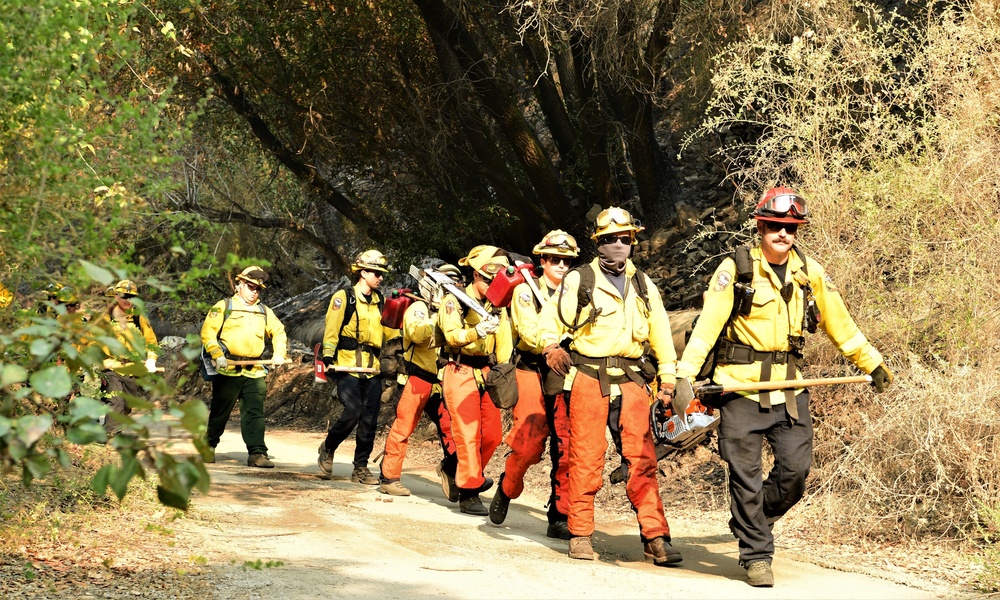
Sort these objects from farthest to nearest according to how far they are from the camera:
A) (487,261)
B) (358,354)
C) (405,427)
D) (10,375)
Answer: (358,354) < (405,427) < (487,261) < (10,375)

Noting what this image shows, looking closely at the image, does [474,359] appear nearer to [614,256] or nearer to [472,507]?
[472,507]

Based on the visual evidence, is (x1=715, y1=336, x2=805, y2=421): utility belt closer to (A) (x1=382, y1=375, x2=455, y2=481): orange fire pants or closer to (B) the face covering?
(B) the face covering

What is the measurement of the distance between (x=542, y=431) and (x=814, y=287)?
2.59 metres

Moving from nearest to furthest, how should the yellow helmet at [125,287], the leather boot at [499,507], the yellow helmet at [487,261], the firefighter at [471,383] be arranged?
the yellow helmet at [125,287] → the leather boot at [499,507] → the firefighter at [471,383] → the yellow helmet at [487,261]

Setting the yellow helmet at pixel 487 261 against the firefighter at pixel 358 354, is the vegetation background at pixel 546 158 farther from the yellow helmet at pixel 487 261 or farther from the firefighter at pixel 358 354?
the yellow helmet at pixel 487 261

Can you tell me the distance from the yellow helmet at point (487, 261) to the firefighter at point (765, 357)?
304cm

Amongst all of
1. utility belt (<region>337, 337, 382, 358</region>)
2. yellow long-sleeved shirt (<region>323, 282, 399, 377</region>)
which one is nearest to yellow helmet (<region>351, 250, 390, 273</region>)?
yellow long-sleeved shirt (<region>323, 282, 399, 377</region>)

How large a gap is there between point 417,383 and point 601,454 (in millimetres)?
3410

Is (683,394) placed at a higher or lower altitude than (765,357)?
lower

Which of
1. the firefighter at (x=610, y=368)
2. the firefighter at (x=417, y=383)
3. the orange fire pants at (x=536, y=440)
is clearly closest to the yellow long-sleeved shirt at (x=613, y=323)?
the firefighter at (x=610, y=368)

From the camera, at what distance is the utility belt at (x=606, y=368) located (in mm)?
7551

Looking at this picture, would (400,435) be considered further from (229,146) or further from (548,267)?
(229,146)

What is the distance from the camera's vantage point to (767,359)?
695 centimetres

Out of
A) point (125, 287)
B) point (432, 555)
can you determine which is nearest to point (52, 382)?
point (125, 287)
